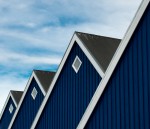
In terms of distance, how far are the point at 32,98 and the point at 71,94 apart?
661 cm

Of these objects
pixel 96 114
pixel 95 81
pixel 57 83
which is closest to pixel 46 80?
pixel 57 83

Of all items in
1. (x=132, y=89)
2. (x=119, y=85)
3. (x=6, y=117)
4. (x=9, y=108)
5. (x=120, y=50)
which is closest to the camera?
(x=132, y=89)

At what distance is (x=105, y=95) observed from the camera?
15227 mm

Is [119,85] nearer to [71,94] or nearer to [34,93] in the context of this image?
[71,94]

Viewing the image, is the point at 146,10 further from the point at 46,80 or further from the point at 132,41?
the point at 46,80

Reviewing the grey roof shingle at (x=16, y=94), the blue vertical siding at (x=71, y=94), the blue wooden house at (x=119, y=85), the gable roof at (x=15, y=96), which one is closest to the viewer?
the blue wooden house at (x=119, y=85)

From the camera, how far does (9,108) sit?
32281mm

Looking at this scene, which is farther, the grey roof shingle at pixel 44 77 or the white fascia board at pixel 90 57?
the grey roof shingle at pixel 44 77

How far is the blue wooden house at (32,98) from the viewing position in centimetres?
2650

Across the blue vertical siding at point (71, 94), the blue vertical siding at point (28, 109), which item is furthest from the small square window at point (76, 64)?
the blue vertical siding at point (28, 109)

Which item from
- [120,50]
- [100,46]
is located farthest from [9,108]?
[120,50]

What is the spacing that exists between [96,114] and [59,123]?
6.01 metres

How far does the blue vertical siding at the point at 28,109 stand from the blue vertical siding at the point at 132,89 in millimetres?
11683

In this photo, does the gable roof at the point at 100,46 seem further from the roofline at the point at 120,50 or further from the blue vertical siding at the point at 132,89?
the blue vertical siding at the point at 132,89
